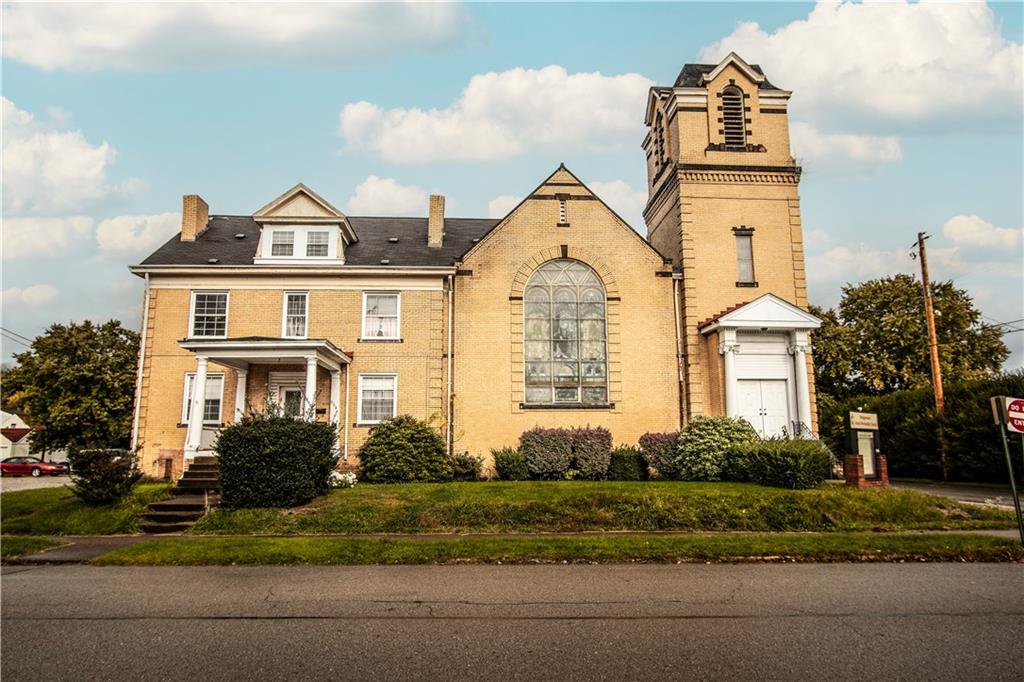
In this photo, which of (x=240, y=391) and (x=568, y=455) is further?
(x=240, y=391)

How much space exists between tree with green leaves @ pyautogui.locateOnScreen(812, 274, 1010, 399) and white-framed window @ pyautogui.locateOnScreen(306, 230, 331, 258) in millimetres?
35021

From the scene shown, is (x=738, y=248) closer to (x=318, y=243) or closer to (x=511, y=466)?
(x=511, y=466)

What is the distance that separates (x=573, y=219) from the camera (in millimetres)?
23703

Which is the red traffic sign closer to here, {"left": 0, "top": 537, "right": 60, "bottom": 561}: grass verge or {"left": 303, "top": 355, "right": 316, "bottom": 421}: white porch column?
{"left": 303, "top": 355, "right": 316, "bottom": 421}: white porch column

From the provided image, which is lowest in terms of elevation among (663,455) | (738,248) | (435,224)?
(663,455)

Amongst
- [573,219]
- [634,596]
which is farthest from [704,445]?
[634,596]

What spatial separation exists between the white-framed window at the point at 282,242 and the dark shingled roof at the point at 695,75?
16.6 meters

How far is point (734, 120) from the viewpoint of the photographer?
24.4 meters

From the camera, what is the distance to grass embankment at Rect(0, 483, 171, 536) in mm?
14195

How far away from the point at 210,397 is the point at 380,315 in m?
6.63

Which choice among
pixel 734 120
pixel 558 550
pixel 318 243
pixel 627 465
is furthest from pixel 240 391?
pixel 734 120

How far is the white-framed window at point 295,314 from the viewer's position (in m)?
22.5

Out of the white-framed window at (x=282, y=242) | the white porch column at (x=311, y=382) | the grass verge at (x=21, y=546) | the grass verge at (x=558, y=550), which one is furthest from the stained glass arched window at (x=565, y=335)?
the grass verge at (x=21, y=546)

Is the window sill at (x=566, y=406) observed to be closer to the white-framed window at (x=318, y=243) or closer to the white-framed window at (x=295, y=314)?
the white-framed window at (x=295, y=314)
